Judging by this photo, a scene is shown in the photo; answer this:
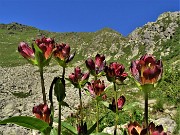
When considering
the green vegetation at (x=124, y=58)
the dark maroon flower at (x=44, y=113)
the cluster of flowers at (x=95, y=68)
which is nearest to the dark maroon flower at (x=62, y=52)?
the cluster of flowers at (x=95, y=68)

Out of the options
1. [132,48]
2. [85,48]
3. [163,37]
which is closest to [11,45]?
[85,48]

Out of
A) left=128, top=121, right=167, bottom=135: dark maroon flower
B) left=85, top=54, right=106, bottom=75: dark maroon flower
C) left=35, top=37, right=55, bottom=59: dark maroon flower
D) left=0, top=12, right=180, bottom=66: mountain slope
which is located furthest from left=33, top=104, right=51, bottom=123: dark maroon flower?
left=0, top=12, right=180, bottom=66: mountain slope

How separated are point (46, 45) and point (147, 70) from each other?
1.96ft

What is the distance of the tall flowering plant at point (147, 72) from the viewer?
5.27ft

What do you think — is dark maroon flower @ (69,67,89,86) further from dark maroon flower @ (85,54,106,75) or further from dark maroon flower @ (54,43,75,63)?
dark maroon flower @ (54,43,75,63)

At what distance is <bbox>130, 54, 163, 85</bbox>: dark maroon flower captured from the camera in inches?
63.6

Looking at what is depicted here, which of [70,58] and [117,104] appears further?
[117,104]

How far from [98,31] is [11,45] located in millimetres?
19469

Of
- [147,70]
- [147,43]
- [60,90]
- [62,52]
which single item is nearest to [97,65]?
[62,52]

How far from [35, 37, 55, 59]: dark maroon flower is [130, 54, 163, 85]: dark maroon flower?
1.59 ft

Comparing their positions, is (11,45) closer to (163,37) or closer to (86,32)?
(86,32)

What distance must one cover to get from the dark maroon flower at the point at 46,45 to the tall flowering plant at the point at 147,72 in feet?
1.60

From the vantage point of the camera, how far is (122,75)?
2611 millimetres

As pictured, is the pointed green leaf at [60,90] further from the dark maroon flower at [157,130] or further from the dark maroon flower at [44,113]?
the dark maroon flower at [157,130]
